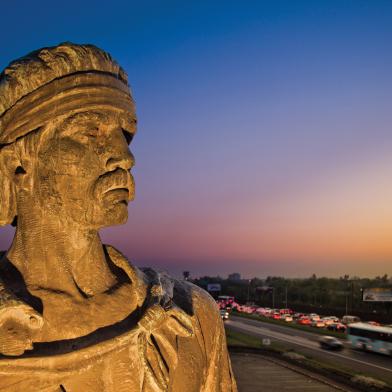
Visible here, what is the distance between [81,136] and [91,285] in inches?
36.7

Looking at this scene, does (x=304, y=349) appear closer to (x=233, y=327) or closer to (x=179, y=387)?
(x=233, y=327)

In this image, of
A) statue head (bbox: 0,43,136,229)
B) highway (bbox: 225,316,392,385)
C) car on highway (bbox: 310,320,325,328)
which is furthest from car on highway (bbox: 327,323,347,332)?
statue head (bbox: 0,43,136,229)

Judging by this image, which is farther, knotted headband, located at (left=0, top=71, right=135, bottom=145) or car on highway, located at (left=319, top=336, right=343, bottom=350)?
car on highway, located at (left=319, top=336, right=343, bottom=350)

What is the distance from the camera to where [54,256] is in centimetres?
280

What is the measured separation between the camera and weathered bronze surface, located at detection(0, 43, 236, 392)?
262 centimetres

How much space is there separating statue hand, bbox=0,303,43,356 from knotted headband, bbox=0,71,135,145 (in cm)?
100

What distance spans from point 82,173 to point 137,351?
110 centimetres

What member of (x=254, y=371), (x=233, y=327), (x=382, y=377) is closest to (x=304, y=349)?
(x=254, y=371)

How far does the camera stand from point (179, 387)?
2.82 m

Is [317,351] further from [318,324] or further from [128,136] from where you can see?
[128,136]

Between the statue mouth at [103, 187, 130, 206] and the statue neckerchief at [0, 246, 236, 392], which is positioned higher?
the statue mouth at [103, 187, 130, 206]

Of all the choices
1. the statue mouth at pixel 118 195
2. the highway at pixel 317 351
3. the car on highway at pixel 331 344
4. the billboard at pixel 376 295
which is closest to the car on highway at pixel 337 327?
the highway at pixel 317 351

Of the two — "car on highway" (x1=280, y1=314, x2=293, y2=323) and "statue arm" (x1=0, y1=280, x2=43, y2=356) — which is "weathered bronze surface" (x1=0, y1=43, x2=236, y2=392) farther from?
"car on highway" (x1=280, y1=314, x2=293, y2=323)

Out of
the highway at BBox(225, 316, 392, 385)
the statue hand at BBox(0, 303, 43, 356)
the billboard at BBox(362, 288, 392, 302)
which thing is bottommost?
the highway at BBox(225, 316, 392, 385)
